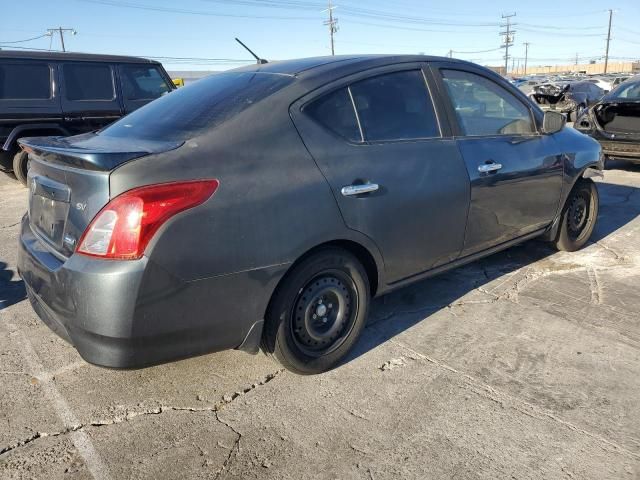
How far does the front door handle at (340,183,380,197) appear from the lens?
8.89ft

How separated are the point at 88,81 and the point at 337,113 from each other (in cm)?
644

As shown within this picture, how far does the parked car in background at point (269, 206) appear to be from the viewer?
2168mm

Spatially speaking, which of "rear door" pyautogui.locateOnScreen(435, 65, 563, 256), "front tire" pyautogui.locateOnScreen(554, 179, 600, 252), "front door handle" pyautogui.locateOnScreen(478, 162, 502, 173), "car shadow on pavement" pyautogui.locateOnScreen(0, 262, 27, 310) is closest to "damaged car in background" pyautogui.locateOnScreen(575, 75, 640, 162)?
"front tire" pyautogui.locateOnScreen(554, 179, 600, 252)

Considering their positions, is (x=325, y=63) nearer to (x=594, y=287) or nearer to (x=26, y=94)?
(x=594, y=287)

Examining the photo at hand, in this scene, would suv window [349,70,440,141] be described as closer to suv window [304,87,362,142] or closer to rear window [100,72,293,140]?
suv window [304,87,362,142]

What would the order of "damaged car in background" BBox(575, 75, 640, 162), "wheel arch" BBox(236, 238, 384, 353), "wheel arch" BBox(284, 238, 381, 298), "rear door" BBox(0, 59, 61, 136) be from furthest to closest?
"damaged car in background" BBox(575, 75, 640, 162), "rear door" BBox(0, 59, 61, 136), "wheel arch" BBox(284, 238, 381, 298), "wheel arch" BBox(236, 238, 384, 353)

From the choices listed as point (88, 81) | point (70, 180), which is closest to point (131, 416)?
point (70, 180)

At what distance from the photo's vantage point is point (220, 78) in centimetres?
323

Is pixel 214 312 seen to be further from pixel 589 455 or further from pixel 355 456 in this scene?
pixel 589 455

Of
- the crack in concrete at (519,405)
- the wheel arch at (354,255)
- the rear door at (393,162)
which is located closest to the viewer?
the crack in concrete at (519,405)

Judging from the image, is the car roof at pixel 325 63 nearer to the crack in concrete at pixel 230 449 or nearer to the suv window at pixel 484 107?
the suv window at pixel 484 107

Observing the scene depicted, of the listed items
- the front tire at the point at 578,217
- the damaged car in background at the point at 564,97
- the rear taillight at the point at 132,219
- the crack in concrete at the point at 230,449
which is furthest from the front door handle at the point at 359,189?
the damaged car in background at the point at 564,97

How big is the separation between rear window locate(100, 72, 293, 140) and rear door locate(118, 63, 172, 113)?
5.58 metres

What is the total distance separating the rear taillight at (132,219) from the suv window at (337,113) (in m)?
0.90
